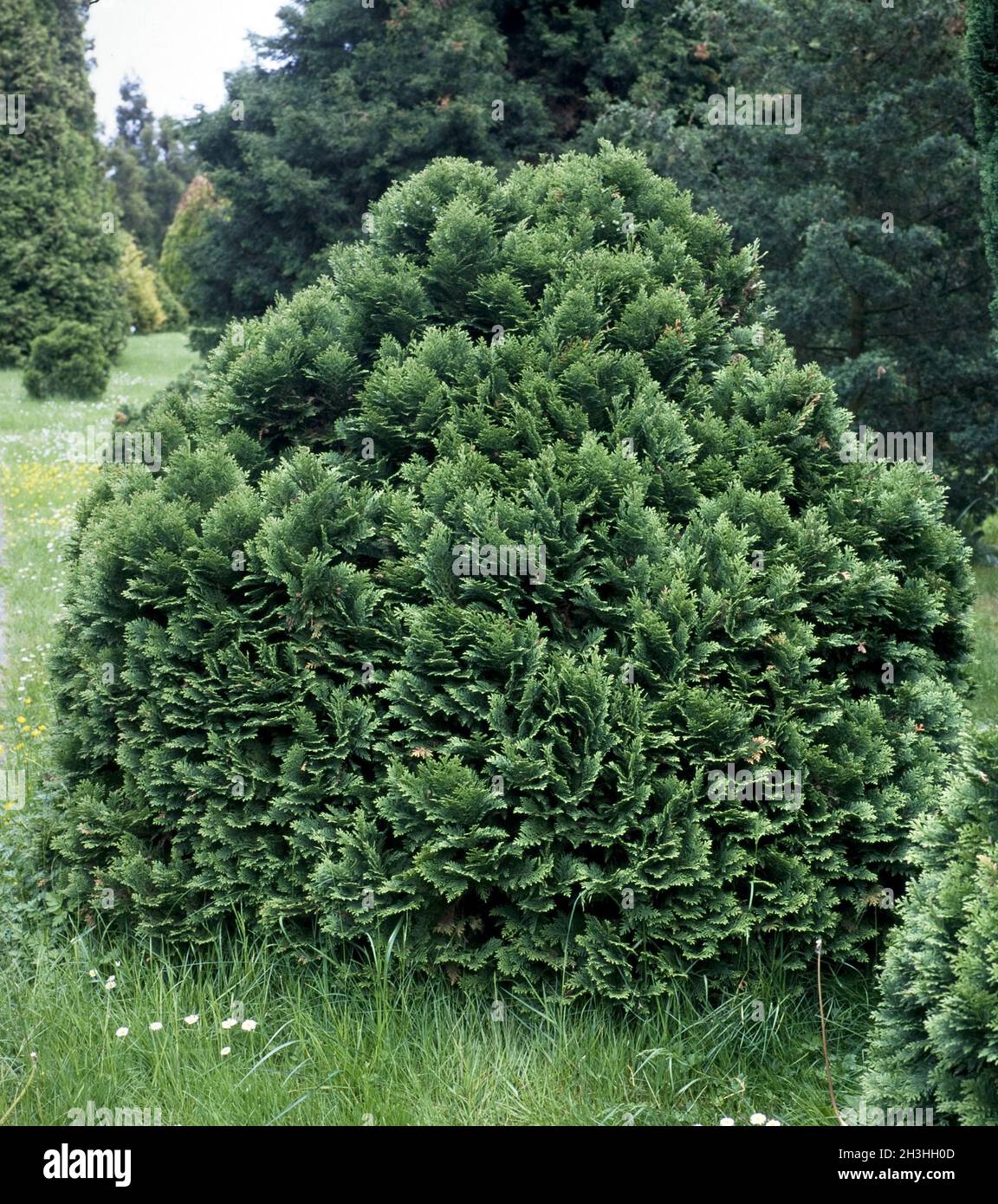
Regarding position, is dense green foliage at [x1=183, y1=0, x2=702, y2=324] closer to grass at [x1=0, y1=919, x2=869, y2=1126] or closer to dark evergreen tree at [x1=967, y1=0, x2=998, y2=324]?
dark evergreen tree at [x1=967, y1=0, x2=998, y2=324]

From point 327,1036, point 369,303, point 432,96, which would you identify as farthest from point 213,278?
point 327,1036

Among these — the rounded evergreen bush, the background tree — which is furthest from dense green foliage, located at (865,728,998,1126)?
the background tree

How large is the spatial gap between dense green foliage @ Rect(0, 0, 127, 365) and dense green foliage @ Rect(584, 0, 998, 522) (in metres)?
14.9

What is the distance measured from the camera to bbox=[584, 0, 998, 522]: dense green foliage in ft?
30.1

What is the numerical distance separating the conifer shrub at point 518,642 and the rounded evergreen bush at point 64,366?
664 inches

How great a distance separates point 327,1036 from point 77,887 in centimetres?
121

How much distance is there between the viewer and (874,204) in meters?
9.79

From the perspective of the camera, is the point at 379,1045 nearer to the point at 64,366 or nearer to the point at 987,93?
the point at 987,93

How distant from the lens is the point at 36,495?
11.6 m

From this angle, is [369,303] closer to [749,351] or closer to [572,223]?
[572,223]

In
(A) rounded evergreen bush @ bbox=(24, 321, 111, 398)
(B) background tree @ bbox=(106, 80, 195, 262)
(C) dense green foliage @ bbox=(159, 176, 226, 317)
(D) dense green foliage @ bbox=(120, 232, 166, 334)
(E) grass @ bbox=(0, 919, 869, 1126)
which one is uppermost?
(B) background tree @ bbox=(106, 80, 195, 262)

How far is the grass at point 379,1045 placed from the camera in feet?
10.1

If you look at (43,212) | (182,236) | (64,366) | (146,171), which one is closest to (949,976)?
(64,366)

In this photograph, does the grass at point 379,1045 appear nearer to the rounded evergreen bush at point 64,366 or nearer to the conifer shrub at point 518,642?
the conifer shrub at point 518,642
